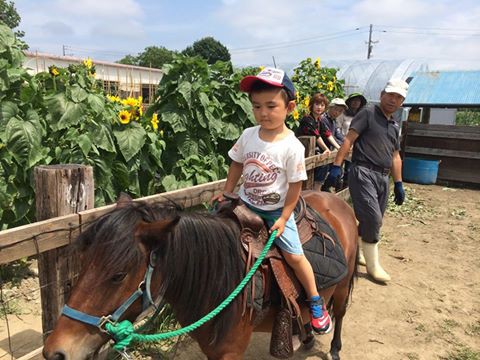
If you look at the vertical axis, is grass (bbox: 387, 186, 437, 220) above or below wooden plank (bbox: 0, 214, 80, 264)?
below

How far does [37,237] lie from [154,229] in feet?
2.66

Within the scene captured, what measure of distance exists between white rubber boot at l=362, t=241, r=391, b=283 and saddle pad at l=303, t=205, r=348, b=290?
2339 millimetres

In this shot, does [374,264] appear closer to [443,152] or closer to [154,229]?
[154,229]

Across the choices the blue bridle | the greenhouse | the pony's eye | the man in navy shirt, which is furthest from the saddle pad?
the greenhouse

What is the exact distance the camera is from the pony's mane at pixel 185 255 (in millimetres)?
1484

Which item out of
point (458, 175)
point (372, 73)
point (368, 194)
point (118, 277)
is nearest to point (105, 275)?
point (118, 277)

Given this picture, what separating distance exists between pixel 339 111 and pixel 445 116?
63.2 ft

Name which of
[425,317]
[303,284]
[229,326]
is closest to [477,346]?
[425,317]

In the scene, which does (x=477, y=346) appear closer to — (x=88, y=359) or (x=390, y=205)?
(x=88, y=359)

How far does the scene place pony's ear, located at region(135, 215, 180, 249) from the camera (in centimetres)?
153

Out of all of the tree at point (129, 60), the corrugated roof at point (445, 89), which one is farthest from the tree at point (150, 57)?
the corrugated roof at point (445, 89)

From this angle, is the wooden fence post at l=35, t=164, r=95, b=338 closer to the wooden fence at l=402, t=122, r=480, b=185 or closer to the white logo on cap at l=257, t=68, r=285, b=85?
the white logo on cap at l=257, t=68, r=285, b=85

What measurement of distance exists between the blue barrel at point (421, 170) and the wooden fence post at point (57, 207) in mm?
9943

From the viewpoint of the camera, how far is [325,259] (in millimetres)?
2521
